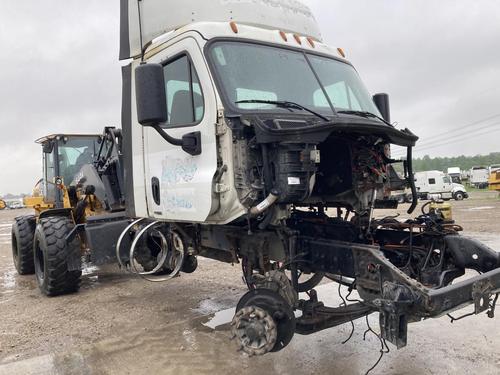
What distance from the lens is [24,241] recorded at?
27.5 feet

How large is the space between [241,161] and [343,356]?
2.21 m

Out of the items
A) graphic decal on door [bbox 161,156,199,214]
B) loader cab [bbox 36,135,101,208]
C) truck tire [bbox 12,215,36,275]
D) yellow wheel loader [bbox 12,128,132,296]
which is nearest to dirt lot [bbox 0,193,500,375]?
yellow wheel loader [bbox 12,128,132,296]

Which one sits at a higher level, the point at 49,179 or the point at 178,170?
the point at 49,179

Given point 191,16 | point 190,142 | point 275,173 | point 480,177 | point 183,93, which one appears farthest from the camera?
point 480,177

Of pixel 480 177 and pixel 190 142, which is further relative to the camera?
pixel 480 177

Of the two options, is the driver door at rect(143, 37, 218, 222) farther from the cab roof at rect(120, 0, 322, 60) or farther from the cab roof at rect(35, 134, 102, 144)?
the cab roof at rect(35, 134, 102, 144)

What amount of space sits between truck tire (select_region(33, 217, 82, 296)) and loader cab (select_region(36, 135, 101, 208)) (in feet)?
4.03

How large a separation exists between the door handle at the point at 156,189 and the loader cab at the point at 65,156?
402cm

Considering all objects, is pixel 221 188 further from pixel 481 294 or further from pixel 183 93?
pixel 481 294

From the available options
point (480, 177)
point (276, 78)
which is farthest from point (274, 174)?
point (480, 177)

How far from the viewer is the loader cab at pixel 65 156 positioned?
A: 7945 mm

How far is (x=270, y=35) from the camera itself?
417 centimetres

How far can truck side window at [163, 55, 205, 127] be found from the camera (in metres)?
3.83

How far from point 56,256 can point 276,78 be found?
428 cm
